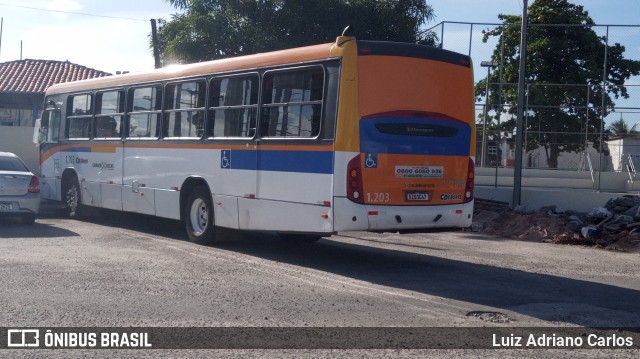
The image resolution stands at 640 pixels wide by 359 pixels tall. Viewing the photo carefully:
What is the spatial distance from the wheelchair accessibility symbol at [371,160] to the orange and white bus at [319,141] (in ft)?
0.05

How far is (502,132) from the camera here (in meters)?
23.5

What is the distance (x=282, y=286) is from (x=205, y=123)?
181 inches

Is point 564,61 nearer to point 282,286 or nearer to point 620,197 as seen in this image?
point 620,197

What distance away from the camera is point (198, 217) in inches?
546

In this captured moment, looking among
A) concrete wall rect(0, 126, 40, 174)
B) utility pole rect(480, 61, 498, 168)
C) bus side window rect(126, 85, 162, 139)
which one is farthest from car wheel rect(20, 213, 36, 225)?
utility pole rect(480, 61, 498, 168)

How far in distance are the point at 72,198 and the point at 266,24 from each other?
7.92 metres

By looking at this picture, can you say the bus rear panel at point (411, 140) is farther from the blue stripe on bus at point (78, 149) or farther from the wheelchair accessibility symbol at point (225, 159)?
the blue stripe on bus at point (78, 149)

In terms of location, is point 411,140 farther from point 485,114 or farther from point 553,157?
point 553,157

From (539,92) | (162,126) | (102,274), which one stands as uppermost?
(539,92)

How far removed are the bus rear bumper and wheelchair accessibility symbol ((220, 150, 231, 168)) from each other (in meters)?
2.83

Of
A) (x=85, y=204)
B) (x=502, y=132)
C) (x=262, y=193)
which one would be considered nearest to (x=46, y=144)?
(x=85, y=204)

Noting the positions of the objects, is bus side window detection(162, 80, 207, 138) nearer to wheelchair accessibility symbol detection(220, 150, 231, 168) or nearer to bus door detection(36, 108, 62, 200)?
wheelchair accessibility symbol detection(220, 150, 231, 168)

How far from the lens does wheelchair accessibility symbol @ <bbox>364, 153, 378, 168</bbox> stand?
10.8m

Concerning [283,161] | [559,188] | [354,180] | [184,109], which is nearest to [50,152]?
[184,109]
